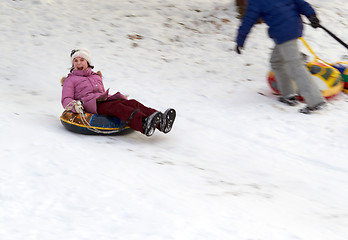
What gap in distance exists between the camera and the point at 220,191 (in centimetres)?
363

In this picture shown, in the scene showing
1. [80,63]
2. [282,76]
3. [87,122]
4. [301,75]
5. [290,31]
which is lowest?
[87,122]

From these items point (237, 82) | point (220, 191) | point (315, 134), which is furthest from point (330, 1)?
point (220, 191)

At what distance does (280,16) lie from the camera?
18.9 feet

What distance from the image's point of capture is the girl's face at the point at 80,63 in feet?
17.1

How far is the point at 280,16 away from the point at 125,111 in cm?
238

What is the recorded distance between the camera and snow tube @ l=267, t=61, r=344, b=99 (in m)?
6.37

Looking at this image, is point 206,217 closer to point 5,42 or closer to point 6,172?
point 6,172

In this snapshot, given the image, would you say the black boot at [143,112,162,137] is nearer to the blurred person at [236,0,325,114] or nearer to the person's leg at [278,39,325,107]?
the blurred person at [236,0,325,114]

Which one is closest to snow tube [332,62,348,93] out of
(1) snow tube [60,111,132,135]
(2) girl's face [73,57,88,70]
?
(1) snow tube [60,111,132,135]

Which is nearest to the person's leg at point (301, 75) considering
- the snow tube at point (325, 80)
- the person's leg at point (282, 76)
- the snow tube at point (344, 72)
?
the person's leg at point (282, 76)

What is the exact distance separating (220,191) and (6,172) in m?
1.63

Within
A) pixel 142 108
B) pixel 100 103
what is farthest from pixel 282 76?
pixel 100 103

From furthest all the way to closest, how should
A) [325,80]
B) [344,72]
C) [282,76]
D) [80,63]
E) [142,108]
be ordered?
[344,72] < [325,80] < [282,76] < [80,63] < [142,108]

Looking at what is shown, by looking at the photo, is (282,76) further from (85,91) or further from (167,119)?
(85,91)
